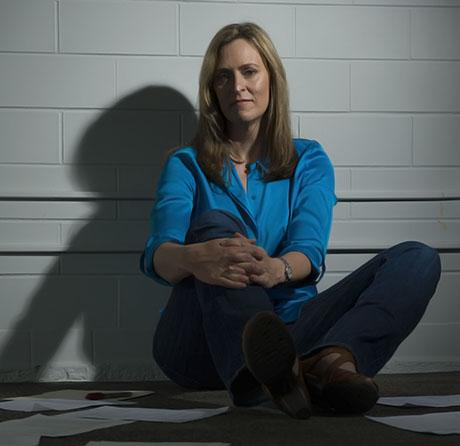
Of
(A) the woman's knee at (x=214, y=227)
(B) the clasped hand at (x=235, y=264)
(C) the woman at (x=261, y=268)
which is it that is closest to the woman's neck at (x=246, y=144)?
(C) the woman at (x=261, y=268)

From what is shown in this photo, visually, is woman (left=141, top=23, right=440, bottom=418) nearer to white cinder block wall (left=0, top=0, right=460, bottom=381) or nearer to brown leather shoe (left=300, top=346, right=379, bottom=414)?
brown leather shoe (left=300, top=346, right=379, bottom=414)

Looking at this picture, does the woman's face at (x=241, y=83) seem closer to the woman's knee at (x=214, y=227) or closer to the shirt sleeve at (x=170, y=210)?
the shirt sleeve at (x=170, y=210)

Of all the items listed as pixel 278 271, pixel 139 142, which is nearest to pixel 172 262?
pixel 278 271

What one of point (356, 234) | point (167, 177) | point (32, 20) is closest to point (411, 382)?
point (356, 234)

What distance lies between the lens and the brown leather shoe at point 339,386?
1.88 meters

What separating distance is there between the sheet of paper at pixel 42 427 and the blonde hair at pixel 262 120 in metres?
0.88

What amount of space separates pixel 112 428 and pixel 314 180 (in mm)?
1036

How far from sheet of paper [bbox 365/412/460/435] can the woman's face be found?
99cm

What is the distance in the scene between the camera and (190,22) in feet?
10.2

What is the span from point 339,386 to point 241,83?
3.42 ft

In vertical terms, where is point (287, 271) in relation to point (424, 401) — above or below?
above

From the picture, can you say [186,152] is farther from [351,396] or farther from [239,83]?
[351,396]

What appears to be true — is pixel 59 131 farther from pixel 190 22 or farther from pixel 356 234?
pixel 356 234

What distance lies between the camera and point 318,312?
89.8 inches
